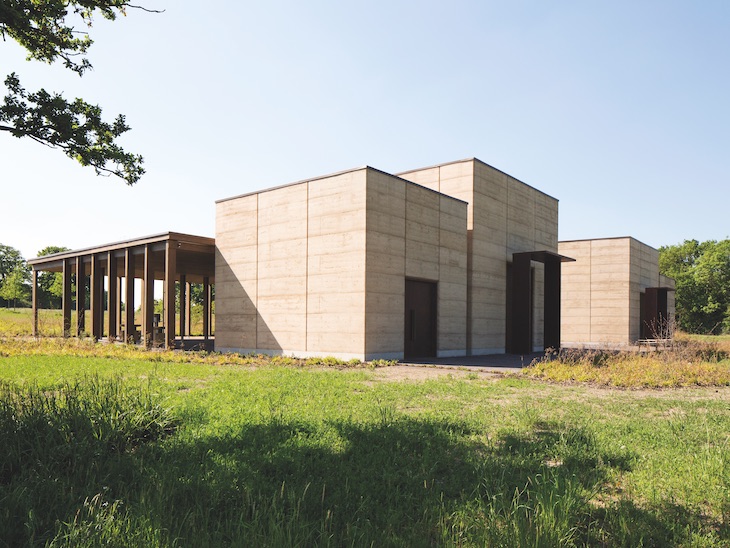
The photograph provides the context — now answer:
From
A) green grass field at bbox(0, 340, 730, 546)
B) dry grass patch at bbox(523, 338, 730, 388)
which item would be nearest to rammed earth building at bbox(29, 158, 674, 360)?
dry grass patch at bbox(523, 338, 730, 388)

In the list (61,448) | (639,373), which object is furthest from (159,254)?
(61,448)

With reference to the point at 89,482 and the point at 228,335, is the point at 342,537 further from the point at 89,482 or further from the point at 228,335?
the point at 228,335

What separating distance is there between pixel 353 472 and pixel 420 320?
15740 millimetres

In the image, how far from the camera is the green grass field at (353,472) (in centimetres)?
414

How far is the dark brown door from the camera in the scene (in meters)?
20.4

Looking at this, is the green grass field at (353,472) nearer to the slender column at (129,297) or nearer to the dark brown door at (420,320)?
the dark brown door at (420,320)

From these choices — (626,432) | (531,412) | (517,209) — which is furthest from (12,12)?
(517,209)

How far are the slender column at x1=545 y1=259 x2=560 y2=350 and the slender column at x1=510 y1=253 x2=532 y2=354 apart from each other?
147 centimetres

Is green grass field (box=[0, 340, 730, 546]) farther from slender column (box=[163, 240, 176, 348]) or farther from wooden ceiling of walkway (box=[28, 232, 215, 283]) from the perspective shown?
wooden ceiling of walkway (box=[28, 232, 215, 283])

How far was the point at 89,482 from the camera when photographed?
16.5 feet

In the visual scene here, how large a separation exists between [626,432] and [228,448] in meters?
5.37

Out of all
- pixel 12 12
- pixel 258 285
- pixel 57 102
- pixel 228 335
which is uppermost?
pixel 12 12

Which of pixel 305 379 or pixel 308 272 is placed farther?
pixel 308 272

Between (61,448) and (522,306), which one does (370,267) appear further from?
(61,448)
